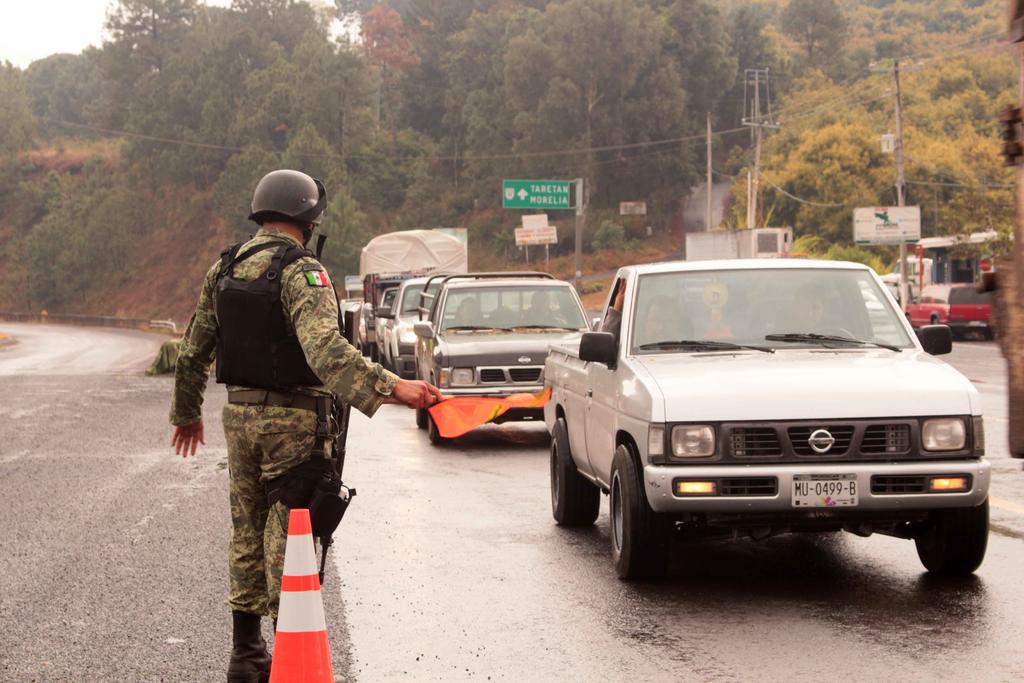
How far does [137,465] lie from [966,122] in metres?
106

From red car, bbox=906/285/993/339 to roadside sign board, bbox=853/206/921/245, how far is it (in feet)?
24.7

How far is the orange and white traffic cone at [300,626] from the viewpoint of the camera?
4.92 meters

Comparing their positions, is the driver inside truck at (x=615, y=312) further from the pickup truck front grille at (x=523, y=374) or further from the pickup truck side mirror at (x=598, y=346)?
the pickup truck front grille at (x=523, y=374)

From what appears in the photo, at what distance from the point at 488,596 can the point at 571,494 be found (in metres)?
2.28

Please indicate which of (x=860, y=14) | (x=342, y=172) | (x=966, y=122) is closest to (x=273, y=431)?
(x=342, y=172)

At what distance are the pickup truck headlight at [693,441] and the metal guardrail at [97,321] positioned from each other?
65.5 metres

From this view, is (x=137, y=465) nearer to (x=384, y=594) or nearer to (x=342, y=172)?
(x=384, y=594)

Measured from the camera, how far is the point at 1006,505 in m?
10.8

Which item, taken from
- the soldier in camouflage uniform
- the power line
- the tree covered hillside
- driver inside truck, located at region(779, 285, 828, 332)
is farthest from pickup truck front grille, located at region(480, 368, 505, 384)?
the power line

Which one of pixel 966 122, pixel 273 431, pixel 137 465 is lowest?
pixel 137 465

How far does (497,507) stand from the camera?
11117 millimetres

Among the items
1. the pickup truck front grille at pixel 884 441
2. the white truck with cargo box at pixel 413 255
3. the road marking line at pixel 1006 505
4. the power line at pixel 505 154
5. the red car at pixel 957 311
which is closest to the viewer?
the pickup truck front grille at pixel 884 441

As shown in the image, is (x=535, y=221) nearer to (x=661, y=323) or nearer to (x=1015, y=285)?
(x=661, y=323)

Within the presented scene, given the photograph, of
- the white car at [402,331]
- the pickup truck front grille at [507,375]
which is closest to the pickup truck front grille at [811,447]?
the pickup truck front grille at [507,375]
